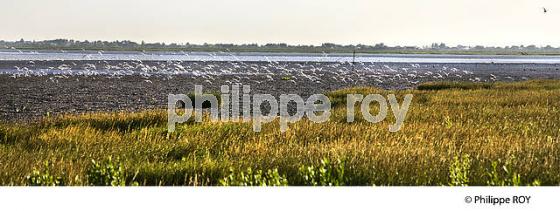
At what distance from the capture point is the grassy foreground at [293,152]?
291 inches

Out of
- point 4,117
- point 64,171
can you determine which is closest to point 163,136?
point 64,171

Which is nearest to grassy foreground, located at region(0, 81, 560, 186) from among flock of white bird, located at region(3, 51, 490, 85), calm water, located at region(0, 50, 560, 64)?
flock of white bird, located at region(3, 51, 490, 85)

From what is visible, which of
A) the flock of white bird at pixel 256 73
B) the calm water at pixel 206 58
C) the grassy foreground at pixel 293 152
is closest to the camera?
the grassy foreground at pixel 293 152

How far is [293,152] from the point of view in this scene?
9633 mm

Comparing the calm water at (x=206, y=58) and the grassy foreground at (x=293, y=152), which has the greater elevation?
the grassy foreground at (x=293, y=152)

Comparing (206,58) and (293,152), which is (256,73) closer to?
(206,58)

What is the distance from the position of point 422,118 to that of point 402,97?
33.8 feet

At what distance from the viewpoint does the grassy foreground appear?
7.38 m

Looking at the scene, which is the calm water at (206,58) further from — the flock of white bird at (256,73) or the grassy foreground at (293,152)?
the grassy foreground at (293,152)

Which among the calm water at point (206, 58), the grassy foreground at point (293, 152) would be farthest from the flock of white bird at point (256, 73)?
the grassy foreground at point (293, 152)
